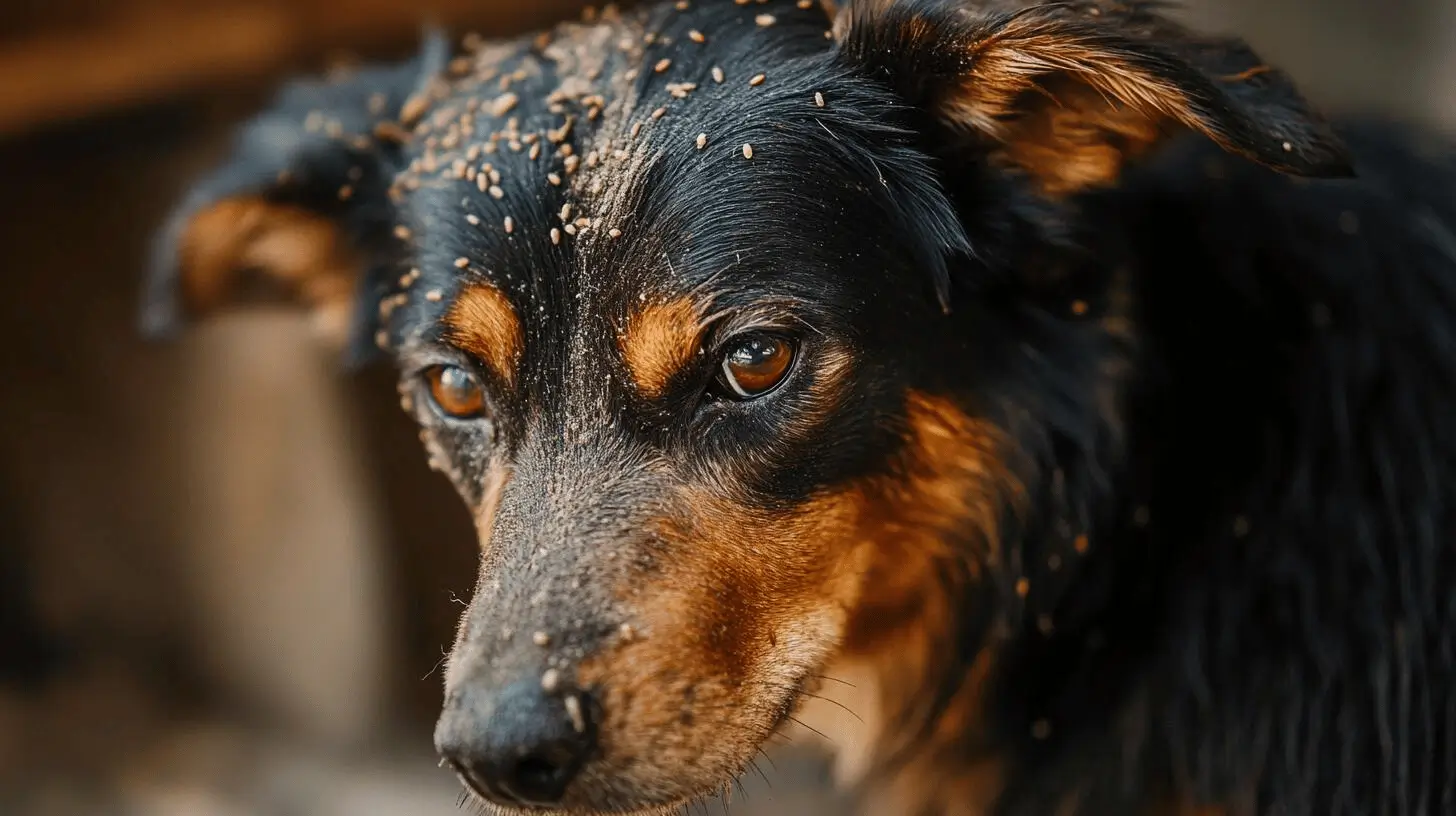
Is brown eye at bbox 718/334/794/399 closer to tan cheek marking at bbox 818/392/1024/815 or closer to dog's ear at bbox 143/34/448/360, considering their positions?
tan cheek marking at bbox 818/392/1024/815

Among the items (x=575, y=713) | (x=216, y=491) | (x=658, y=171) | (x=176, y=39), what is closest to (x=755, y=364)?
(x=658, y=171)

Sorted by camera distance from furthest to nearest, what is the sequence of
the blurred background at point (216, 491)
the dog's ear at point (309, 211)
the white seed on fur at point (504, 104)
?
1. the blurred background at point (216, 491)
2. the dog's ear at point (309, 211)
3. the white seed on fur at point (504, 104)

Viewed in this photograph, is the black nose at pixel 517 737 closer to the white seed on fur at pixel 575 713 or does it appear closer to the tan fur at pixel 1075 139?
the white seed on fur at pixel 575 713

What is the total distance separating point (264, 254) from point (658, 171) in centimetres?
97

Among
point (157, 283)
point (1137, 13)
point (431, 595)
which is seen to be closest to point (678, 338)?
point (1137, 13)

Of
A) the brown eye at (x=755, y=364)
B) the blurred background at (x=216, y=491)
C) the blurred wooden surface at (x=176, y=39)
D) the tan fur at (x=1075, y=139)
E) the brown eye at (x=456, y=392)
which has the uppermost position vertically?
the tan fur at (x=1075, y=139)

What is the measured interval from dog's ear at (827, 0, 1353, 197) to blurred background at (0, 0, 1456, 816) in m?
1.69

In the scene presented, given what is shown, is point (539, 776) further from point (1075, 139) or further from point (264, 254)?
point (264, 254)

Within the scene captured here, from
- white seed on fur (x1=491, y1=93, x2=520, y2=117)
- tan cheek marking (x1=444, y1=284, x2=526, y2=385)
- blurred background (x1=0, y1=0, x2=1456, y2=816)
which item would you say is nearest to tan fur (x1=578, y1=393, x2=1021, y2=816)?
tan cheek marking (x1=444, y1=284, x2=526, y2=385)

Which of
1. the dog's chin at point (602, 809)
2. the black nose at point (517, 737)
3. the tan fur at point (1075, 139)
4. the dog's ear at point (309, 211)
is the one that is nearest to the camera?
the black nose at point (517, 737)

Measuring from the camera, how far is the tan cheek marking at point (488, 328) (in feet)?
5.47

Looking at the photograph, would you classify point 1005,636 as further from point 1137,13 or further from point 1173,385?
point 1137,13

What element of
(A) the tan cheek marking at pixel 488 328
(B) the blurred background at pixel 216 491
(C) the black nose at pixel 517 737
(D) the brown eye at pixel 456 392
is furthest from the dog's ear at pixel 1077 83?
(B) the blurred background at pixel 216 491

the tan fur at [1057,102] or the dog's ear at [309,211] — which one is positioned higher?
the tan fur at [1057,102]
